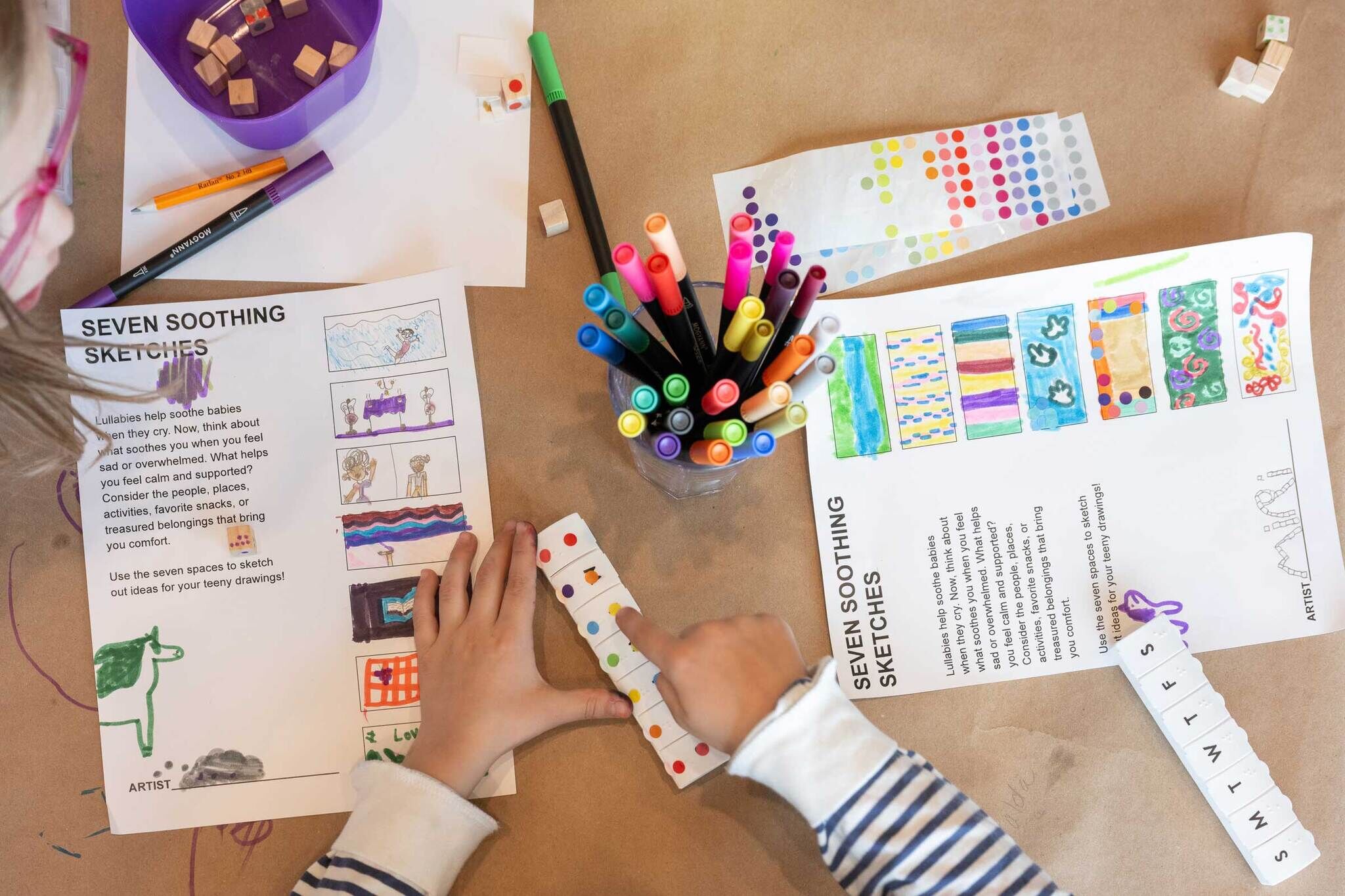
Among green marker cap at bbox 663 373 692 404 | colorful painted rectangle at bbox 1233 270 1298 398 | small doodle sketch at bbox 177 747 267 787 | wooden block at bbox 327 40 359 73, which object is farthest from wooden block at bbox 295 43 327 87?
colorful painted rectangle at bbox 1233 270 1298 398

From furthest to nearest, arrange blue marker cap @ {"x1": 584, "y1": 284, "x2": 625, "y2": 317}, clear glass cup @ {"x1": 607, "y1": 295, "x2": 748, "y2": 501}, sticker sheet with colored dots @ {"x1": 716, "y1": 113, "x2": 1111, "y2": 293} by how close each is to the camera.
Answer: sticker sheet with colored dots @ {"x1": 716, "y1": 113, "x2": 1111, "y2": 293} < clear glass cup @ {"x1": 607, "y1": 295, "x2": 748, "y2": 501} < blue marker cap @ {"x1": 584, "y1": 284, "x2": 625, "y2": 317}

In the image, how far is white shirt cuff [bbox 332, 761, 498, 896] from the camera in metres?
0.54

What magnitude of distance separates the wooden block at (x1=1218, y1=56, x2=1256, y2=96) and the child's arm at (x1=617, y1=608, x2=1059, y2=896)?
53 centimetres

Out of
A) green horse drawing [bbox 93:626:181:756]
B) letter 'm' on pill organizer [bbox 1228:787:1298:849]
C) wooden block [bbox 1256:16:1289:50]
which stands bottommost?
letter 'm' on pill organizer [bbox 1228:787:1298:849]

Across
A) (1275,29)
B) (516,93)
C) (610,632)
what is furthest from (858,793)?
(1275,29)

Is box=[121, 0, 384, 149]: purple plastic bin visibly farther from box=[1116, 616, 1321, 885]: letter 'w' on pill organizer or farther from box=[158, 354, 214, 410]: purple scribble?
box=[1116, 616, 1321, 885]: letter 'w' on pill organizer

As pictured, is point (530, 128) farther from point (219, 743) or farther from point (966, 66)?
point (219, 743)

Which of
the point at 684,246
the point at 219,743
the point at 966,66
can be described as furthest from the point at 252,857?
the point at 966,66

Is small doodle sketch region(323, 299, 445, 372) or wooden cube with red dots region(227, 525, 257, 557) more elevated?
small doodle sketch region(323, 299, 445, 372)

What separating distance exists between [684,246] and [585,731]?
0.35 metres

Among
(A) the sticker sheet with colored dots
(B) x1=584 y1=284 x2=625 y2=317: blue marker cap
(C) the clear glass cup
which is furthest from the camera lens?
(A) the sticker sheet with colored dots

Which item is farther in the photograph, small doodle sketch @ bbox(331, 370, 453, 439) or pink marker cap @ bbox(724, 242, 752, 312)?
small doodle sketch @ bbox(331, 370, 453, 439)

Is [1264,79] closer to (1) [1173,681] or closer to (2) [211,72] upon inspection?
(1) [1173,681]

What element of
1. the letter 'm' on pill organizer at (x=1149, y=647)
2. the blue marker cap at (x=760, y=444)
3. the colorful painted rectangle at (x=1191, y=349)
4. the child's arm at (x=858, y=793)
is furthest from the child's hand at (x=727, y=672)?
the colorful painted rectangle at (x=1191, y=349)
